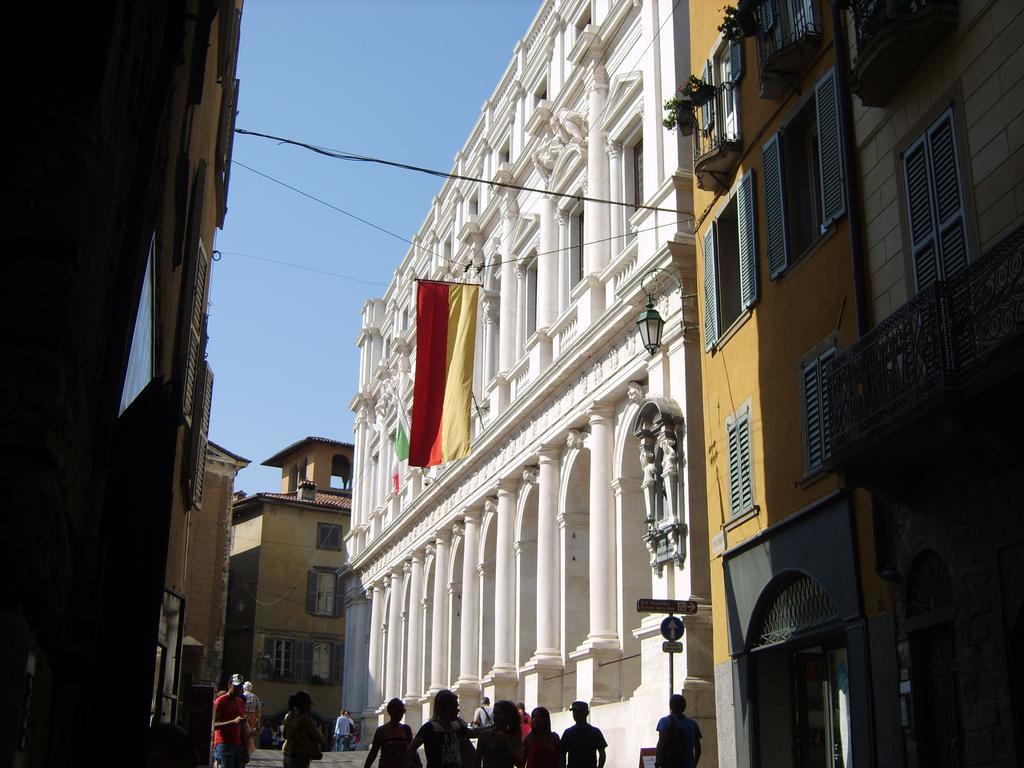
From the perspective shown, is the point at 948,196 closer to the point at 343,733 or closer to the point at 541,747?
the point at 541,747

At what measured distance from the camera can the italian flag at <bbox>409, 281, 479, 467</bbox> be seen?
2444 centimetres

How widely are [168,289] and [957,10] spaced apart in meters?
6.96

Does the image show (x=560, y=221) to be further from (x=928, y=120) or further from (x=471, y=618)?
(x=928, y=120)

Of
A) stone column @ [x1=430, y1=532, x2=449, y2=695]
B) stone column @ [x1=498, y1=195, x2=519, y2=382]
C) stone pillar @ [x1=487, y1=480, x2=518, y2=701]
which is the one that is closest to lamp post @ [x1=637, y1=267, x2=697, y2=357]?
stone pillar @ [x1=487, y1=480, x2=518, y2=701]

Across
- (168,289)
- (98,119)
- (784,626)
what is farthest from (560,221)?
(98,119)

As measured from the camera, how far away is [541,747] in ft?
36.6

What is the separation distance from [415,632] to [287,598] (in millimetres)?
21350

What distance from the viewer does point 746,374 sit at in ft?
47.8

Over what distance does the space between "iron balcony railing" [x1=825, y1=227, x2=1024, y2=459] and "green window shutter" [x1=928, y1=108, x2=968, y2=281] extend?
804mm

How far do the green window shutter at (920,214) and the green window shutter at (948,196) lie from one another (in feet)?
0.37

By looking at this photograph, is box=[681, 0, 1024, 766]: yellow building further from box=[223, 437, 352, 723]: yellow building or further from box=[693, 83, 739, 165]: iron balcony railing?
box=[223, 437, 352, 723]: yellow building

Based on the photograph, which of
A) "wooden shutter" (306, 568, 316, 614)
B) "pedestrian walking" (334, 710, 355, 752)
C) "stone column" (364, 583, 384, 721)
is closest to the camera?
"pedestrian walking" (334, 710, 355, 752)

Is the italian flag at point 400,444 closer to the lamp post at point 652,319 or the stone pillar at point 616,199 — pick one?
the stone pillar at point 616,199

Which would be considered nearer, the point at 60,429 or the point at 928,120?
the point at 60,429
